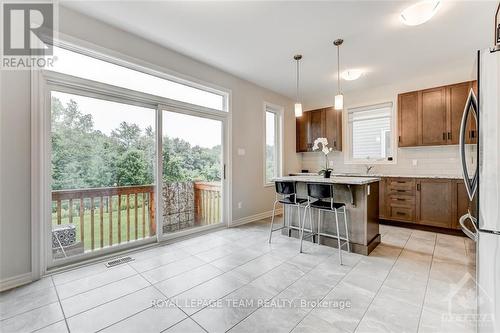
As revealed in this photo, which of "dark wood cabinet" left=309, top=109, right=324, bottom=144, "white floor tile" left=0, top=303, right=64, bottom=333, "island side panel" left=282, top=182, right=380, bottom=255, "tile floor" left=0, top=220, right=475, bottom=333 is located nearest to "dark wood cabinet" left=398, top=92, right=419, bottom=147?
"dark wood cabinet" left=309, top=109, right=324, bottom=144

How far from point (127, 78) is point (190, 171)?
160 cm

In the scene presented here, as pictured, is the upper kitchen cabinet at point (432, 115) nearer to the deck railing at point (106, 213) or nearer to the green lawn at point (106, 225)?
the deck railing at point (106, 213)

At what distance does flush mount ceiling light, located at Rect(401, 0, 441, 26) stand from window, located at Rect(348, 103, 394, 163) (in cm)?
264

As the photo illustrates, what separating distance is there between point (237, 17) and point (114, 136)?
2145 millimetres

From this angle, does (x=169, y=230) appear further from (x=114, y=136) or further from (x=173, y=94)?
(x=173, y=94)

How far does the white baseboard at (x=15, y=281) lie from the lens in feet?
6.71

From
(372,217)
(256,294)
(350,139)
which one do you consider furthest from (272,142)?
(256,294)

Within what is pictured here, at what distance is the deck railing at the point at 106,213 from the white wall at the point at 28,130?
1.10 feet

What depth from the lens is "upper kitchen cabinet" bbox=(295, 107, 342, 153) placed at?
527cm

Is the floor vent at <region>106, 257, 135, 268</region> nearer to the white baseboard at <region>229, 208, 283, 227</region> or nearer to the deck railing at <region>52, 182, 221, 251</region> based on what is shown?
the deck railing at <region>52, 182, 221, 251</region>

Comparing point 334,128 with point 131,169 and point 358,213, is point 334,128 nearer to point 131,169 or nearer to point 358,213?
point 358,213

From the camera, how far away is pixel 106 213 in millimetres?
2826

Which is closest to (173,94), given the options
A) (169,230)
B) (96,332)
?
(169,230)

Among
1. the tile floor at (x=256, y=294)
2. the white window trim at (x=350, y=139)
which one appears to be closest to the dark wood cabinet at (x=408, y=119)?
the white window trim at (x=350, y=139)
